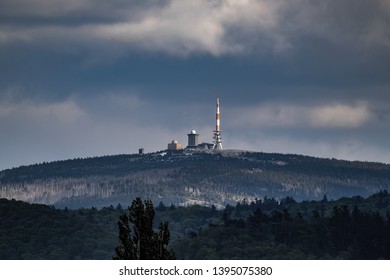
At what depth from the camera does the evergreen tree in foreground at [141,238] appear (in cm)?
15150

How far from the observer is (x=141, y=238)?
156m

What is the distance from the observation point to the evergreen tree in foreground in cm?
15150
